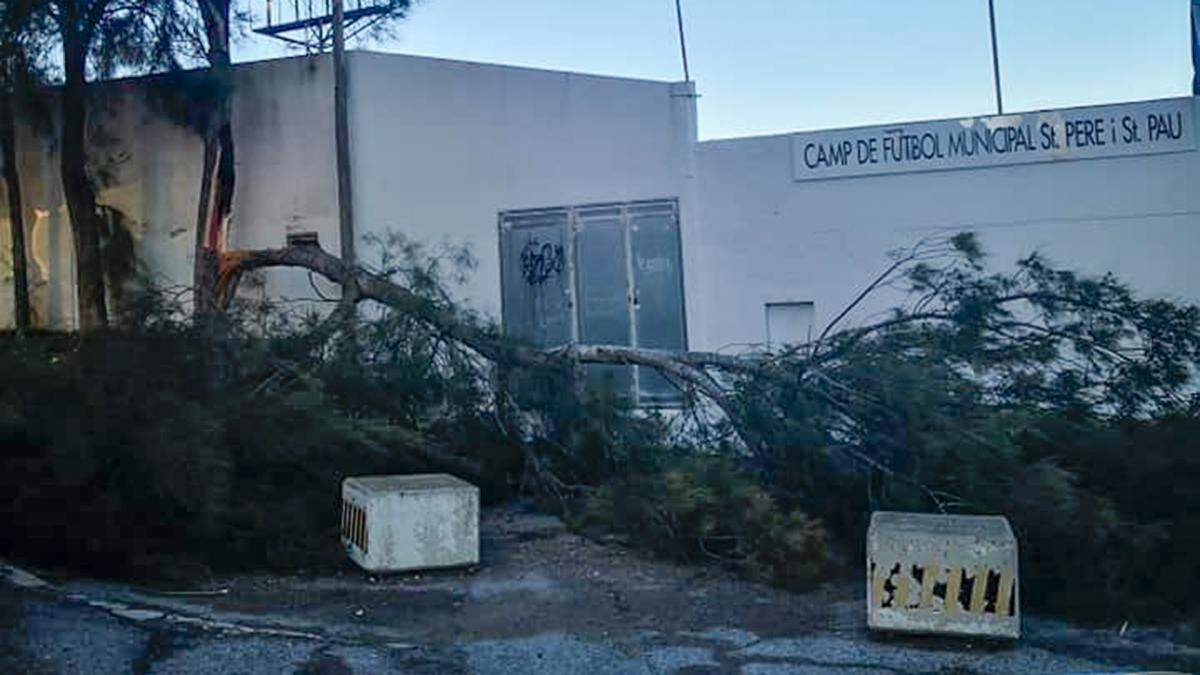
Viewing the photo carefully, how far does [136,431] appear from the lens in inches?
282

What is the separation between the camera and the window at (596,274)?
46.1ft

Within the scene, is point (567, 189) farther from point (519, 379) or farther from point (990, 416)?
point (990, 416)

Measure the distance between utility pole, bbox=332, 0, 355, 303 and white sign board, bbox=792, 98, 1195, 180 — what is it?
5.27 m

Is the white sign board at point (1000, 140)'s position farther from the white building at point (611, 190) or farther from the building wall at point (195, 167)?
the building wall at point (195, 167)

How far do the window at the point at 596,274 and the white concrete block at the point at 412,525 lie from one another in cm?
624

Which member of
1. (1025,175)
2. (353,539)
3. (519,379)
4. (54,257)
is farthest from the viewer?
(54,257)

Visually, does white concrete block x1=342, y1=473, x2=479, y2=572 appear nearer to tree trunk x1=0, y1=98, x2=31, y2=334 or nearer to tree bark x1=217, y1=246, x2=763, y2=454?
tree bark x1=217, y1=246, x2=763, y2=454

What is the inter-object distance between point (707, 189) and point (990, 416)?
6964 millimetres

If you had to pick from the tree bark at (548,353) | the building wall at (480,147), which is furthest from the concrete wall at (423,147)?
the tree bark at (548,353)

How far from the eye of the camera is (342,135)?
46.4ft

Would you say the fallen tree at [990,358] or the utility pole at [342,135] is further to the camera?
the utility pole at [342,135]

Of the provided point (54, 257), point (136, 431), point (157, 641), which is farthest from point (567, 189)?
point (157, 641)

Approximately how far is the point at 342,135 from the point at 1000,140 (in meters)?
7.52

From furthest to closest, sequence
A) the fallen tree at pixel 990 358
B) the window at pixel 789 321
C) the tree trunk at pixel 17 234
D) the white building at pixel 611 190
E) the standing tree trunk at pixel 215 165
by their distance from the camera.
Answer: the tree trunk at pixel 17 234 < the window at pixel 789 321 < the standing tree trunk at pixel 215 165 < the white building at pixel 611 190 < the fallen tree at pixel 990 358
